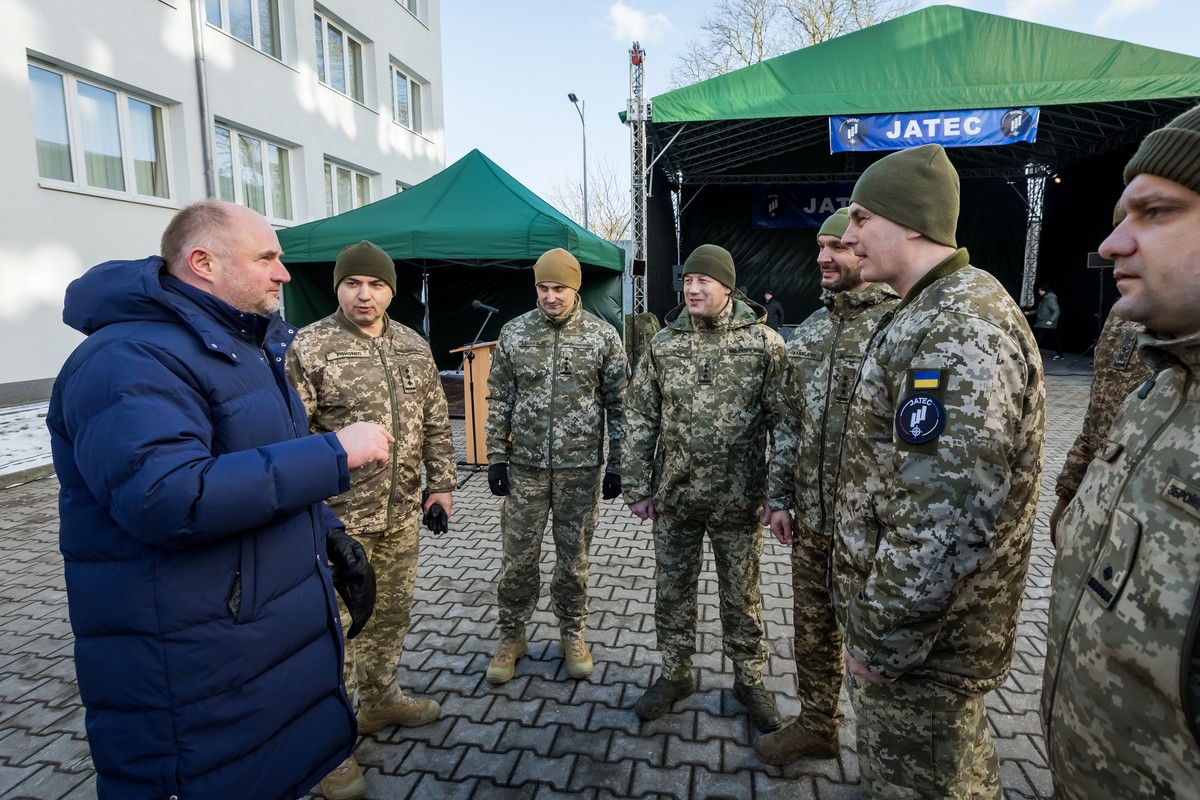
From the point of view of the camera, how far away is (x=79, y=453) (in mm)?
1379

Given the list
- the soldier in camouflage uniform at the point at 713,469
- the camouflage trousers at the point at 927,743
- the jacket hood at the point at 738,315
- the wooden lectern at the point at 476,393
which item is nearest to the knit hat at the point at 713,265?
the soldier in camouflage uniform at the point at 713,469

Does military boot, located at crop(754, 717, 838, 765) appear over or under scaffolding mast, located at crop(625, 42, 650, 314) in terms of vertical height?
under

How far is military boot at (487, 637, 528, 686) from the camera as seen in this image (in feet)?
9.97

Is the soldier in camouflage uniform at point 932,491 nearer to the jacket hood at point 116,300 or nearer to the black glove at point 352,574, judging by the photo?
the black glove at point 352,574

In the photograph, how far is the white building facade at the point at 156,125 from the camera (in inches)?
299

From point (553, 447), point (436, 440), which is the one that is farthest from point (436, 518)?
point (553, 447)

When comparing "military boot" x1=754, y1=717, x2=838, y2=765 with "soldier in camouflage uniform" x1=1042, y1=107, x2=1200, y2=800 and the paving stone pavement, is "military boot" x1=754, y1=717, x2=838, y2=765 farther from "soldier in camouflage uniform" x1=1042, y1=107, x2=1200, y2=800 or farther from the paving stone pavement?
"soldier in camouflage uniform" x1=1042, y1=107, x2=1200, y2=800

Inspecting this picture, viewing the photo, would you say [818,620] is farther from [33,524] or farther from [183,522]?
[33,524]

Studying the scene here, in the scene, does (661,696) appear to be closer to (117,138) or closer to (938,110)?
(938,110)

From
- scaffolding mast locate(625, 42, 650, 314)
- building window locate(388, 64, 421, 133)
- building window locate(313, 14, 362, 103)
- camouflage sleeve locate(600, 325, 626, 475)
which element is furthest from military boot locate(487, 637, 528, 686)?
building window locate(388, 64, 421, 133)

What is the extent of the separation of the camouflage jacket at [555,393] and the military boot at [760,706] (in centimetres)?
115

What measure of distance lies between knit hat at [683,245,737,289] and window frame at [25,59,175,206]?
8737mm

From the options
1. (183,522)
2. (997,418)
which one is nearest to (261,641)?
(183,522)

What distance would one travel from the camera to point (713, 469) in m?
2.77
